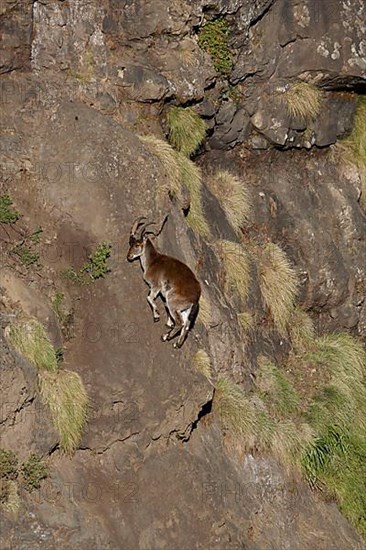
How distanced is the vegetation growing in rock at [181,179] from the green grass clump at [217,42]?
1.45m

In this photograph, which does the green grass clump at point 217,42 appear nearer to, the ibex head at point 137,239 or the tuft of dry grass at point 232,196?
the tuft of dry grass at point 232,196

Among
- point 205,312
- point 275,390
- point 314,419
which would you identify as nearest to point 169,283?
point 205,312

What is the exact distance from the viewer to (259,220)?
15.0 m

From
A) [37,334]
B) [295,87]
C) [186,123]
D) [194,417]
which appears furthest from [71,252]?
[295,87]

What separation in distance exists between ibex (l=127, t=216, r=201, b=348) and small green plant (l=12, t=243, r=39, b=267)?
3.11 ft

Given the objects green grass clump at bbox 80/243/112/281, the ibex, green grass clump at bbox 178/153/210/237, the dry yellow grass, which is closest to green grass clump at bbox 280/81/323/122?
green grass clump at bbox 178/153/210/237

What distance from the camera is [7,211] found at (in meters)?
11.4

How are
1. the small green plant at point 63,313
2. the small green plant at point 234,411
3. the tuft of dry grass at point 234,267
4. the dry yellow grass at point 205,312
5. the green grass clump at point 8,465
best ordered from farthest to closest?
1. the tuft of dry grass at point 234,267
2. the dry yellow grass at point 205,312
3. the small green plant at point 234,411
4. the small green plant at point 63,313
5. the green grass clump at point 8,465

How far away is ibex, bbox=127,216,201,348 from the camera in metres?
11.5

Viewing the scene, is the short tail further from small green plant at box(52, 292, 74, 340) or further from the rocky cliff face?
small green plant at box(52, 292, 74, 340)

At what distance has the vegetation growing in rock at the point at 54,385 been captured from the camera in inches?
410

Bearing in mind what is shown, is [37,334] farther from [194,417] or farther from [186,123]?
[186,123]

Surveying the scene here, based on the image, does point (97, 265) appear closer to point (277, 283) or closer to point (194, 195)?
point (194, 195)

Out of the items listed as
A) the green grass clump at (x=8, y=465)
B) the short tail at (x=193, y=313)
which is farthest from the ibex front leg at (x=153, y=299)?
the green grass clump at (x=8, y=465)
